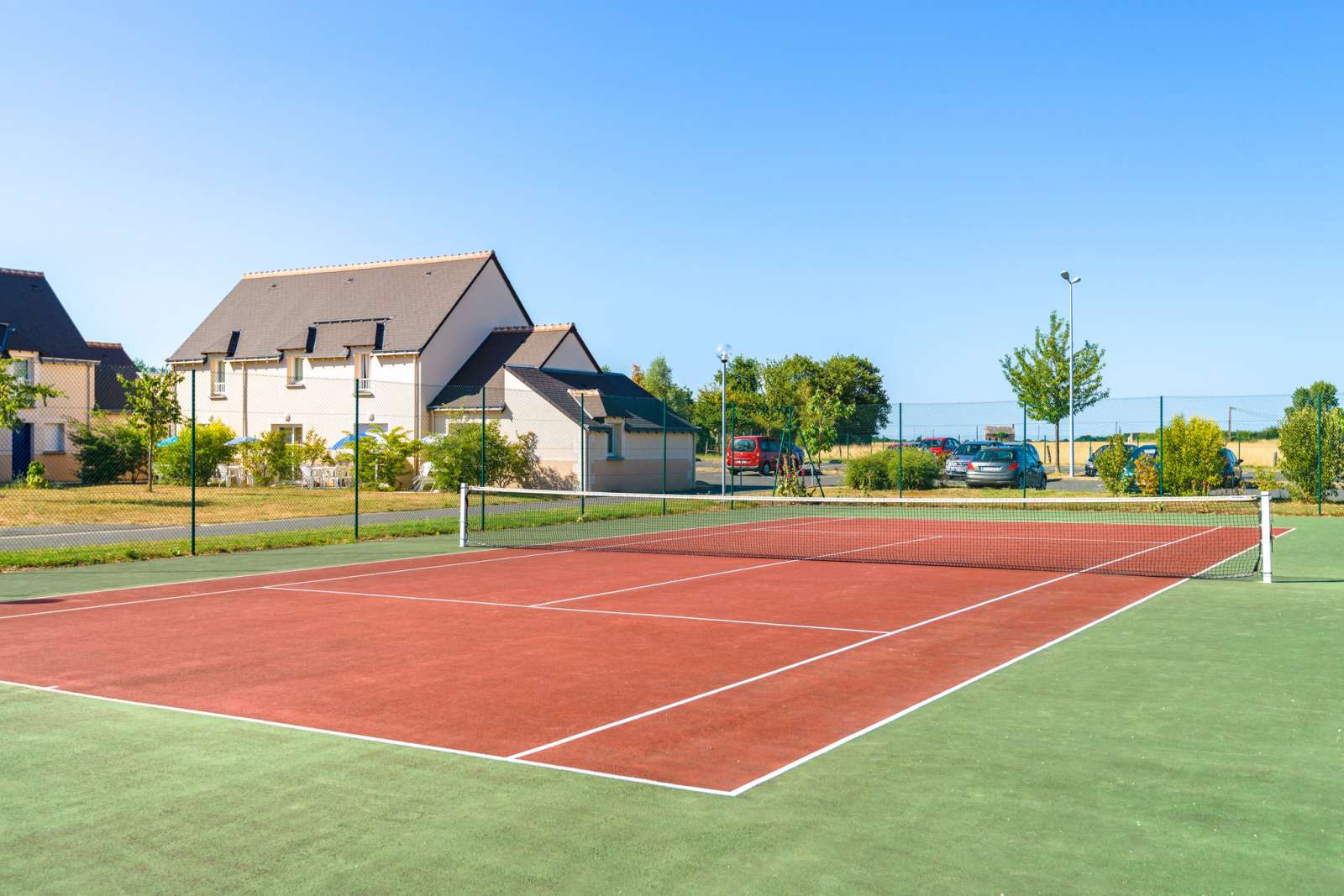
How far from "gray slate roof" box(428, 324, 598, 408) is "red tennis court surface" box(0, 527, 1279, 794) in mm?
23392

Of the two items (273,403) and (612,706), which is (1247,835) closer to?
(612,706)

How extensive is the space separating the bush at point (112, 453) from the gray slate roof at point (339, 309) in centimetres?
759

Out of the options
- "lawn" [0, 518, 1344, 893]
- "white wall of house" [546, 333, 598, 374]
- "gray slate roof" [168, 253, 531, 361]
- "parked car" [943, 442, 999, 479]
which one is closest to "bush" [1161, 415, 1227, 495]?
"parked car" [943, 442, 999, 479]

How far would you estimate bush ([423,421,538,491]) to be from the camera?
110 feet

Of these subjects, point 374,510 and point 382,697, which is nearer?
point 382,697

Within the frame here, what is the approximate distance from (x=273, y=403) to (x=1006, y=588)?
35.4 m

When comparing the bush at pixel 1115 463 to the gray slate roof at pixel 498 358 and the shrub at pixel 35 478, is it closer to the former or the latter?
the gray slate roof at pixel 498 358

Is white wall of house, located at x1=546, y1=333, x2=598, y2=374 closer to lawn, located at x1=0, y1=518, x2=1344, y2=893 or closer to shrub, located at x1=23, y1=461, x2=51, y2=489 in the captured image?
shrub, located at x1=23, y1=461, x2=51, y2=489

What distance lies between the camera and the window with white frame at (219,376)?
44.8m

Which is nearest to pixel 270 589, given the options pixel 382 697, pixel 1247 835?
pixel 382 697

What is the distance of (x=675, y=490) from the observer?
3869 cm

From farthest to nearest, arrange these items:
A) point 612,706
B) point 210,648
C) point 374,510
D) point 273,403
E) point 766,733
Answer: point 273,403 → point 374,510 → point 210,648 → point 612,706 → point 766,733

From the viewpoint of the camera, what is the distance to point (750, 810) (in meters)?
5.33

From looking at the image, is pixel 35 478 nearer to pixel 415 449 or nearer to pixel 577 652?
pixel 415 449
